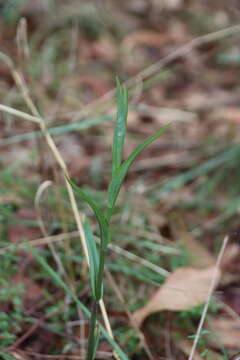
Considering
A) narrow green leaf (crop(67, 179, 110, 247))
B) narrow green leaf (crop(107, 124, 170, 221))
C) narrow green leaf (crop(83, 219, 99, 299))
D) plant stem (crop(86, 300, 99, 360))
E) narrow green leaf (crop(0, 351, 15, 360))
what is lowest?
narrow green leaf (crop(0, 351, 15, 360))

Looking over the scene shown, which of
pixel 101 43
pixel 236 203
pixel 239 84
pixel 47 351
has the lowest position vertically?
pixel 47 351

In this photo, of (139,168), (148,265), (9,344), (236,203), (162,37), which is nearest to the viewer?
(9,344)

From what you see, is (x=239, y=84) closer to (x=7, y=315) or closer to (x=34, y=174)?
(x=34, y=174)

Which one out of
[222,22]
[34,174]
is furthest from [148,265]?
[222,22]

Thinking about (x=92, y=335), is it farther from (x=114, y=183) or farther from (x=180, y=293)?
(x=180, y=293)

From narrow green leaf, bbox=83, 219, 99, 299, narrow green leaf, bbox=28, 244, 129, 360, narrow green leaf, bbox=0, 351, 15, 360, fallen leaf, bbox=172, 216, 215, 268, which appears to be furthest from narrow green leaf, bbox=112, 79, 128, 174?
fallen leaf, bbox=172, 216, 215, 268

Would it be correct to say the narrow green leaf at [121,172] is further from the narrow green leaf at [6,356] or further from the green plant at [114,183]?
the narrow green leaf at [6,356]

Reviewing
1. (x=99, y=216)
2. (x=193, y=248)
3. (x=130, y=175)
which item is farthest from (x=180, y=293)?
(x=130, y=175)

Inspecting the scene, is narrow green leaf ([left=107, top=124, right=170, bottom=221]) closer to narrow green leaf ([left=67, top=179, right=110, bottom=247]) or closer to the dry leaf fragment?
narrow green leaf ([left=67, top=179, right=110, bottom=247])
